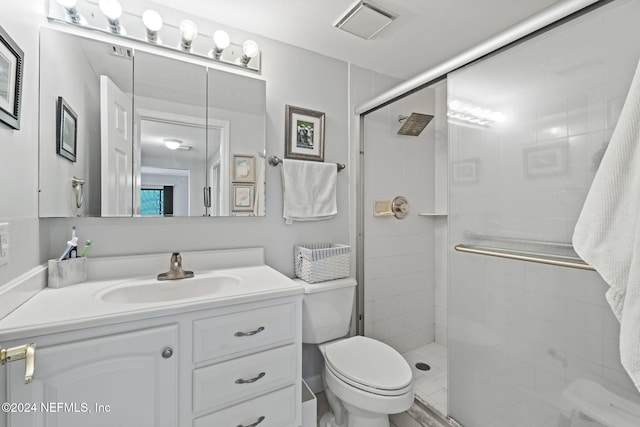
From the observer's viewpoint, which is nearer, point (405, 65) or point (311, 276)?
point (311, 276)

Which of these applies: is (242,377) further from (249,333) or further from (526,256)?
(526,256)

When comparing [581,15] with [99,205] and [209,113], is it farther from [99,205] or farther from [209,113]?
[99,205]

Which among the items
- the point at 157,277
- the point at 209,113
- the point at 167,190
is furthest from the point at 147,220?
the point at 209,113

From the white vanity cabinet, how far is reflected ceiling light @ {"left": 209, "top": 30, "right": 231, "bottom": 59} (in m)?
1.28

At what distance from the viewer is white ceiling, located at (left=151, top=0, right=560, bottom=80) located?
1.40m

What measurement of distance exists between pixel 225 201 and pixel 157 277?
475 millimetres

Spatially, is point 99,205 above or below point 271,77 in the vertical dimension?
below

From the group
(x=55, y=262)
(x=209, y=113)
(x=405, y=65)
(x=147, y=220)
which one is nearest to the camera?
(x=55, y=262)

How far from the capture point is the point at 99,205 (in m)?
1.26

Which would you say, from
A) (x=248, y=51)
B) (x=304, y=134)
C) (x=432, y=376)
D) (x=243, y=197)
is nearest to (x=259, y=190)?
(x=243, y=197)

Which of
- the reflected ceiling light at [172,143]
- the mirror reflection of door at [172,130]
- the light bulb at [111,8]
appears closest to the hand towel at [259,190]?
the mirror reflection of door at [172,130]

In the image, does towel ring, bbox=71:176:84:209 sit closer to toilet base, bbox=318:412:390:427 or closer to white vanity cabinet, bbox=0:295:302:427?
white vanity cabinet, bbox=0:295:302:427

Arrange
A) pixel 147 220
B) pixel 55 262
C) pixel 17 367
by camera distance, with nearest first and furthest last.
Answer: pixel 17 367 < pixel 55 262 < pixel 147 220

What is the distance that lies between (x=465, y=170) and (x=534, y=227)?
365mm
